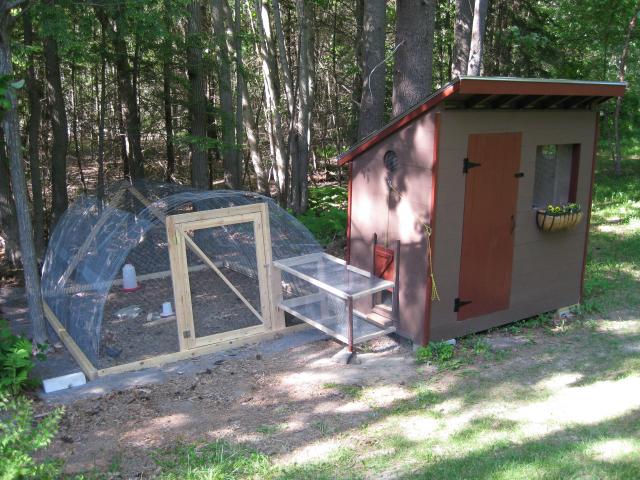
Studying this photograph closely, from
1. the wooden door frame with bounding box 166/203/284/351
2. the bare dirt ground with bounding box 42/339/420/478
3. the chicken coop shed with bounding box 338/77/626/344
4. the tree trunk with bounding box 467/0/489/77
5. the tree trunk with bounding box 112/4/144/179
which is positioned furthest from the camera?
the tree trunk with bounding box 112/4/144/179

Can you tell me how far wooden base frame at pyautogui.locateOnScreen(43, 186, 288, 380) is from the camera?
262 inches

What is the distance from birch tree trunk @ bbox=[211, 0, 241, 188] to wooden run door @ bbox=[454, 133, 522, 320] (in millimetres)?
5530

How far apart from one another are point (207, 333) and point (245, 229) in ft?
5.77

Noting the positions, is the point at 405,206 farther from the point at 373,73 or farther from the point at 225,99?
the point at 225,99

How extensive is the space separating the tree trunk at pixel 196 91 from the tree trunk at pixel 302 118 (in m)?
2.36

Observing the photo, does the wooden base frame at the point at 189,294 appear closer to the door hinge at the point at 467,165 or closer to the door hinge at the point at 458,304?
the door hinge at the point at 458,304

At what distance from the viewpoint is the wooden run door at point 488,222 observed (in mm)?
6586

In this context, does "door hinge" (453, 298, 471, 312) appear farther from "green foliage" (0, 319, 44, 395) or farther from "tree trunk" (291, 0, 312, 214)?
"tree trunk" (291, 0, 312, 214)

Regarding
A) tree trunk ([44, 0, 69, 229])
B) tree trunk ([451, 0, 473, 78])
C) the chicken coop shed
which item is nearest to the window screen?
the chicken coop shed

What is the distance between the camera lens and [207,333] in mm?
7461

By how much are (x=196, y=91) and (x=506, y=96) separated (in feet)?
21.3

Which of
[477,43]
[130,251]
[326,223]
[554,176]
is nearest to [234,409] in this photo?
[130,251]

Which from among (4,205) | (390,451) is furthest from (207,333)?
(4,205)

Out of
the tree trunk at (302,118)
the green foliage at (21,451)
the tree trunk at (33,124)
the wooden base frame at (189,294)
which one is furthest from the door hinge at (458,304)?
the tree trunk at (33,124)
